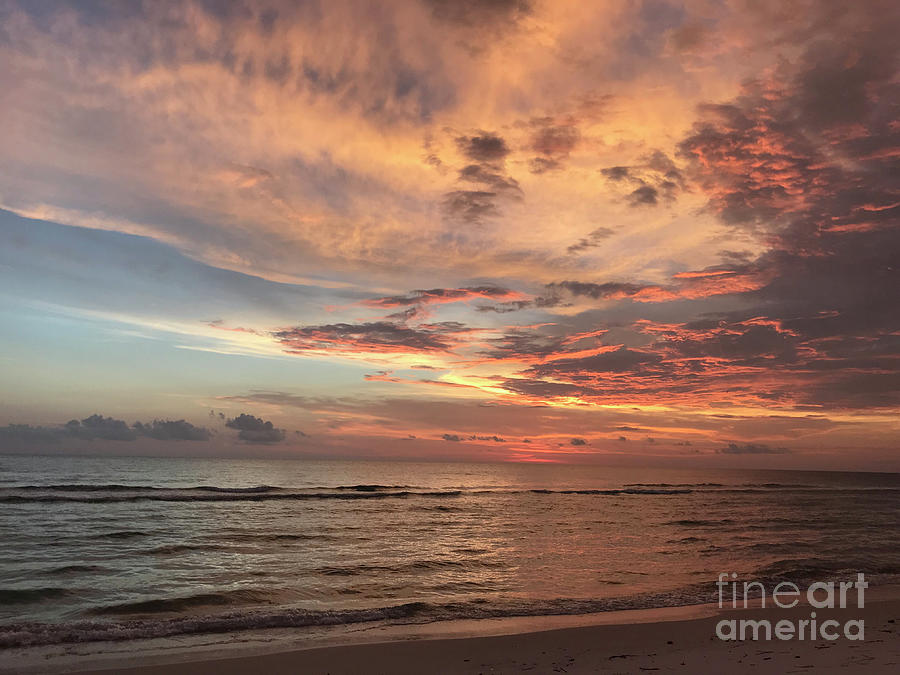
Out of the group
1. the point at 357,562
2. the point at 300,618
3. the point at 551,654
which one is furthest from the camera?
the point at 357,562

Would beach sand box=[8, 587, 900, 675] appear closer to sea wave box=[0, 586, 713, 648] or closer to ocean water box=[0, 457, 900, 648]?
sea wave box=[0, 586, 713, 648]

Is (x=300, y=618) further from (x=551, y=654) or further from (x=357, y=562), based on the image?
(x=357, y=562)

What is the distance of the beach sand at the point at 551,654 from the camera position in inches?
370

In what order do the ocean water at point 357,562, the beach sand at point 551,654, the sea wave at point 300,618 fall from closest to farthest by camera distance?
1. the beach sand at point 551,654
2. the sea wave at point 300,618
3. the ocean water at point 357,562

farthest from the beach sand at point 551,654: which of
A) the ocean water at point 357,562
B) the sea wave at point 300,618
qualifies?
the ocean water at point 357,562

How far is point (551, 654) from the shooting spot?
33.9 feet

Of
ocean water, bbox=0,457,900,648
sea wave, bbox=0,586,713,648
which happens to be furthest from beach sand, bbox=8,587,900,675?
ocean water, bbox=0,457,900,648

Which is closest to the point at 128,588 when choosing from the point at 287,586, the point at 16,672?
the point at 287,586

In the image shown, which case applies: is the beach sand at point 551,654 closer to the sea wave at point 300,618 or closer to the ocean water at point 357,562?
the sea wave at point 300,618

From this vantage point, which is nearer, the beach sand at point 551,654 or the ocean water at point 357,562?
the beach sand at point 551,654

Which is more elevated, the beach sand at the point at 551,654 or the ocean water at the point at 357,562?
the beach sand at the point at 551,654

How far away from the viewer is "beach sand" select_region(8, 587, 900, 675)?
941cm

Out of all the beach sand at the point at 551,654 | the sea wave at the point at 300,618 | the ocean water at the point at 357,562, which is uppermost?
the beach sand at the point at 551,654

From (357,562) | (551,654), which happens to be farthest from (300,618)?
(357,562)
